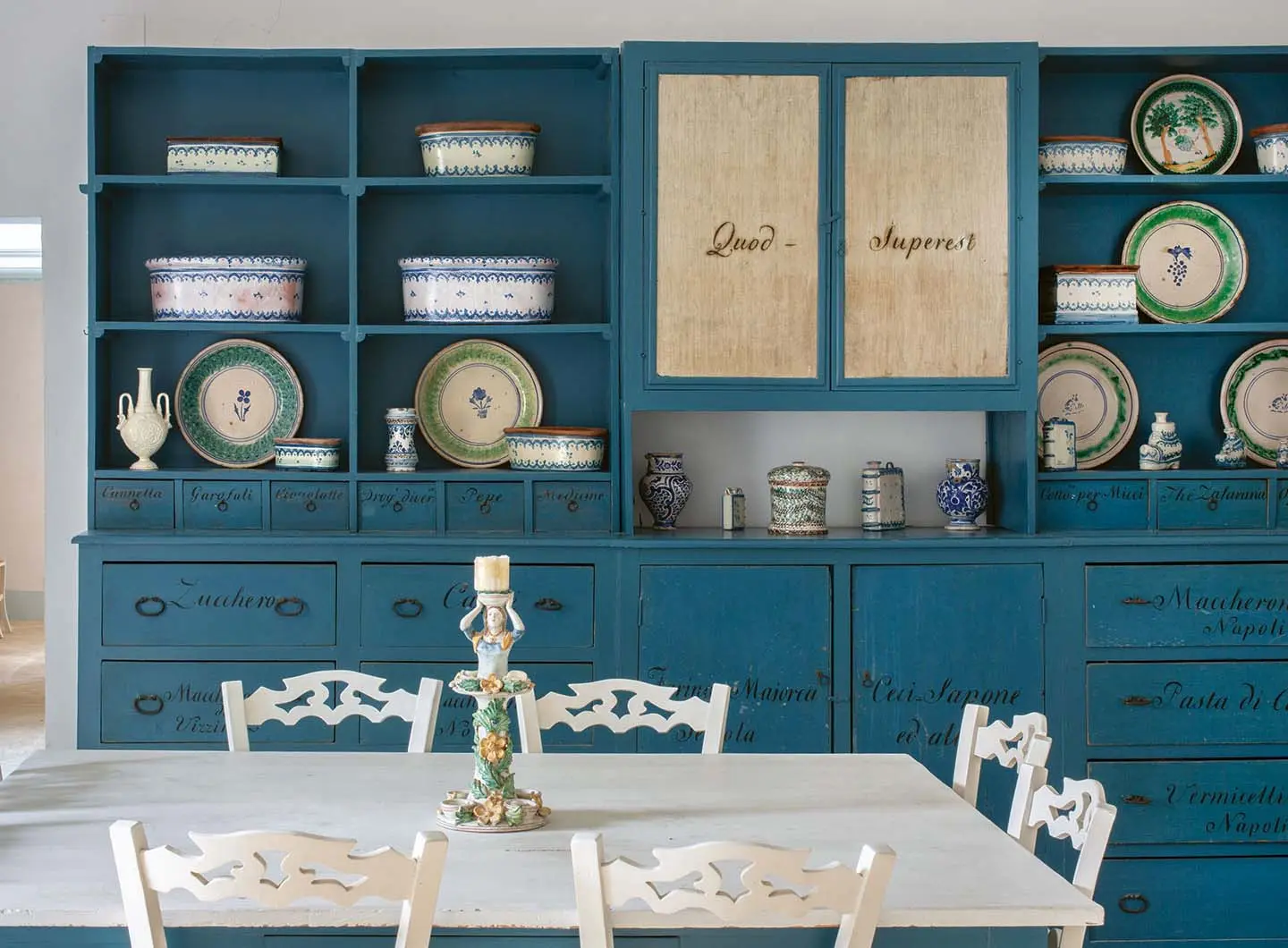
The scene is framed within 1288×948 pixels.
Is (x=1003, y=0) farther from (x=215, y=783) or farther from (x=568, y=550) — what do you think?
(x=215, y=783)

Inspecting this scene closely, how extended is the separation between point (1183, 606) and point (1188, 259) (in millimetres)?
1057

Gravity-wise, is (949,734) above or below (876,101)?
below

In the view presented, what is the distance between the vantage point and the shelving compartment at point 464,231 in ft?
13.6

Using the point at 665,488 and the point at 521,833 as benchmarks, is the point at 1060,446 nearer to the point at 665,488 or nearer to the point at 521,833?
the point at 665,488

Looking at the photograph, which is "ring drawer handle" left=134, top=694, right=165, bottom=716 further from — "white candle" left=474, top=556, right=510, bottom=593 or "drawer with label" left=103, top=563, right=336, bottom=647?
"white candle" left=474, top=556, right=510, bottom=593

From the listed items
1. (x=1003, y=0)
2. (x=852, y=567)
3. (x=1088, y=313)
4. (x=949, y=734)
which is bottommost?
(x=949, y=734)

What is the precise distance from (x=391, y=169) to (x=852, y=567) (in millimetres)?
1707

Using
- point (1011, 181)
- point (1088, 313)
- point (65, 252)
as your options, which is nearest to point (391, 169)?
point (65, 252)

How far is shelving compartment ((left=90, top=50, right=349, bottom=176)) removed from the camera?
4.10m

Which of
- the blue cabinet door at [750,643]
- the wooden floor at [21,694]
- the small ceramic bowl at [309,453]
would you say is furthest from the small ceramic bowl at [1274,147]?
the wooden floor at [21,694]

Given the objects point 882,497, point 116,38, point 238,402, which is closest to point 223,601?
point 238,402

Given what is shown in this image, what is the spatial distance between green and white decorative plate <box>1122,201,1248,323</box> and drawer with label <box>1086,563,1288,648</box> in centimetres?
83

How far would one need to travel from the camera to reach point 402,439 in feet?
13.0

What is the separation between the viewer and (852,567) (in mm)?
3732
